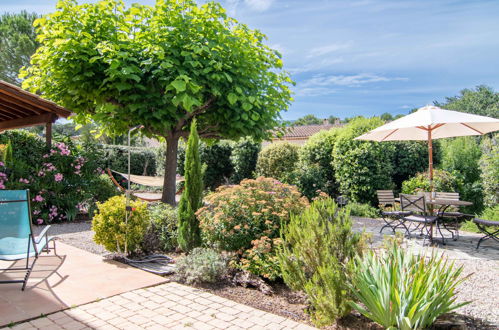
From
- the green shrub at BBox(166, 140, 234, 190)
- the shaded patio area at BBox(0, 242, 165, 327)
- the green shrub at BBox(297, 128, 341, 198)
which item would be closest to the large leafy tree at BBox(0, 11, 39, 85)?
the green shrub at BBox(166, 140, 234, 190)

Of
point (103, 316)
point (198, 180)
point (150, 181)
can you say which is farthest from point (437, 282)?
point (150, 181)

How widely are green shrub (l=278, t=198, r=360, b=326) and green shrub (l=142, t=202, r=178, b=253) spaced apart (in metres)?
2.52

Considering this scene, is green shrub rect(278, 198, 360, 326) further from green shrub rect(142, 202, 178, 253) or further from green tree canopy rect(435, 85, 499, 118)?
green tree canopy rect(435, 85, 499, 118)

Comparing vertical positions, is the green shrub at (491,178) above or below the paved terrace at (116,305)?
above

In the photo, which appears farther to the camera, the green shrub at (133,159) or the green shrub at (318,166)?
the green shrub at (133,159)

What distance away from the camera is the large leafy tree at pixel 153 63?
6273 millimetres

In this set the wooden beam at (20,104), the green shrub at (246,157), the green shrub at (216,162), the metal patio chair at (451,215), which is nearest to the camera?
the metal patio chair at (451,215)

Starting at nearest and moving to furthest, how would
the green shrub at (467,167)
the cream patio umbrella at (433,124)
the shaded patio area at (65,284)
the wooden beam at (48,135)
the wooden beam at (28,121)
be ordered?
the shaded patio area at (65,284), the cream patio umbrella at (433,124), the wooden beam at (28,121), the wooden beam at (48,135), the green shrub at (467,167)

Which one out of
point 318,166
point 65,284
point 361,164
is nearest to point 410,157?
point 361,164

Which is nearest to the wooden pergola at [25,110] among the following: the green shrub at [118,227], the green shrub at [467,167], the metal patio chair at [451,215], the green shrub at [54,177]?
the green shrub at [54,177]

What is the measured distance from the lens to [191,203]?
5027 mm

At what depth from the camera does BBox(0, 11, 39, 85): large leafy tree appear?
64.2 ft

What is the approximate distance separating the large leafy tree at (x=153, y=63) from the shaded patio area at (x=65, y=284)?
2.91m

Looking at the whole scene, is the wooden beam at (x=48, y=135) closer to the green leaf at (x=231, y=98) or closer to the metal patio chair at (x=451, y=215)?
the green leaf at (x=231, y=98)
